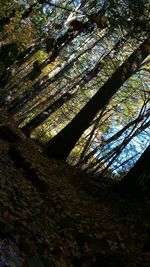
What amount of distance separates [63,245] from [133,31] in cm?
451

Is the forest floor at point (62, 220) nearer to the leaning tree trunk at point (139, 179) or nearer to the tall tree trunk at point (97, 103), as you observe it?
the leaning tree trunk at point (139, 179)

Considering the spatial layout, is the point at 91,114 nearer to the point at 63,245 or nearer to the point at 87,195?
the point at 87,195

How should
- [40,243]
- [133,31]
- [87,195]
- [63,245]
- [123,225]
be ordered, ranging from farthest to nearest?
[87,195], [133,31], [123,225], [63,245], [40,243]

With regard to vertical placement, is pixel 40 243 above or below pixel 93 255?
below

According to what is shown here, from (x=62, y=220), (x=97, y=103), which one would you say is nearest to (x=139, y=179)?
(x=62, y=220)

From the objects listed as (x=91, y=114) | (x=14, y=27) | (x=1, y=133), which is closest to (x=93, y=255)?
(x=91, y=114)

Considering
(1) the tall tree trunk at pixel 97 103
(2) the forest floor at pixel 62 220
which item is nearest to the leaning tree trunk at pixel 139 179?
(2) the forest floor at pixel 62 220

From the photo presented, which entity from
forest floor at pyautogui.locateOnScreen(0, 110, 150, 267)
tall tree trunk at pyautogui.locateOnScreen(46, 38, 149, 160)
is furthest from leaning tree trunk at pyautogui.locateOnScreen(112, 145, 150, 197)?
tall tree trunk at pyautogui.locateOnScreen(46, 38, 149, 160)

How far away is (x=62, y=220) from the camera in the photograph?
6727mm

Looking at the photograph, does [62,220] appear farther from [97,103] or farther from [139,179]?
[97,103]

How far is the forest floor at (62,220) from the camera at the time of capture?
207 inches

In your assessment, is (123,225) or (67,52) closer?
(123,225)

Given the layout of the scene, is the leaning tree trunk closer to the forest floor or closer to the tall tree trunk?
the forest floor

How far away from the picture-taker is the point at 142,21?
727 cm
